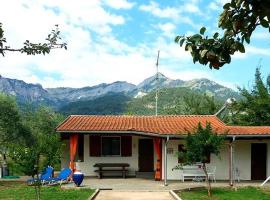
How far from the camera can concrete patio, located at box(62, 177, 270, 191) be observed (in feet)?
62.6

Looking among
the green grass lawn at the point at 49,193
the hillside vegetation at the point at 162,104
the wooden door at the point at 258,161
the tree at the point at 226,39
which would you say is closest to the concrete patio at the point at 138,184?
the green grass lawn at the point at 49,193

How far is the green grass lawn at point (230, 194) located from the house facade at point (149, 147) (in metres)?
2.74

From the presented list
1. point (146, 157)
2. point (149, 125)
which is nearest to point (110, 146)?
point (146, 157)

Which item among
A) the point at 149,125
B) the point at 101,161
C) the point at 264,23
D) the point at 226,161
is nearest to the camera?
the point at 264,23

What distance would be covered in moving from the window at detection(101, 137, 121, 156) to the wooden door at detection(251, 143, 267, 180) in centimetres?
688

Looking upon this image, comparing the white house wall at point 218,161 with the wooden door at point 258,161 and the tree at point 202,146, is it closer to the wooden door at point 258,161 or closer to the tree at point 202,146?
the wooden door at point 258,161

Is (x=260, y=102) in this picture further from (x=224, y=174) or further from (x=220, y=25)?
(x=220, y=25)

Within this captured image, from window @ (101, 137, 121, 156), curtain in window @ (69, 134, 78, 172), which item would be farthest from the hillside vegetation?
curtain in window @ (69, 134, 78, 172)

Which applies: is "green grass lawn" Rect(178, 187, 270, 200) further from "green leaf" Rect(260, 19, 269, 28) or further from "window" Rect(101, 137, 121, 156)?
"green leaf" Rect(260, 19, 269, 28)

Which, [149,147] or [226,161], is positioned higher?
[149,147]

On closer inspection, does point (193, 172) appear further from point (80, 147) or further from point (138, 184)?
point (80, 147)

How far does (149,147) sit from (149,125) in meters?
1.20

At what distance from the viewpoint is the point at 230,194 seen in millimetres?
17547

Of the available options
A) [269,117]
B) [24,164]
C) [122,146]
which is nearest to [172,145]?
[122,146]
